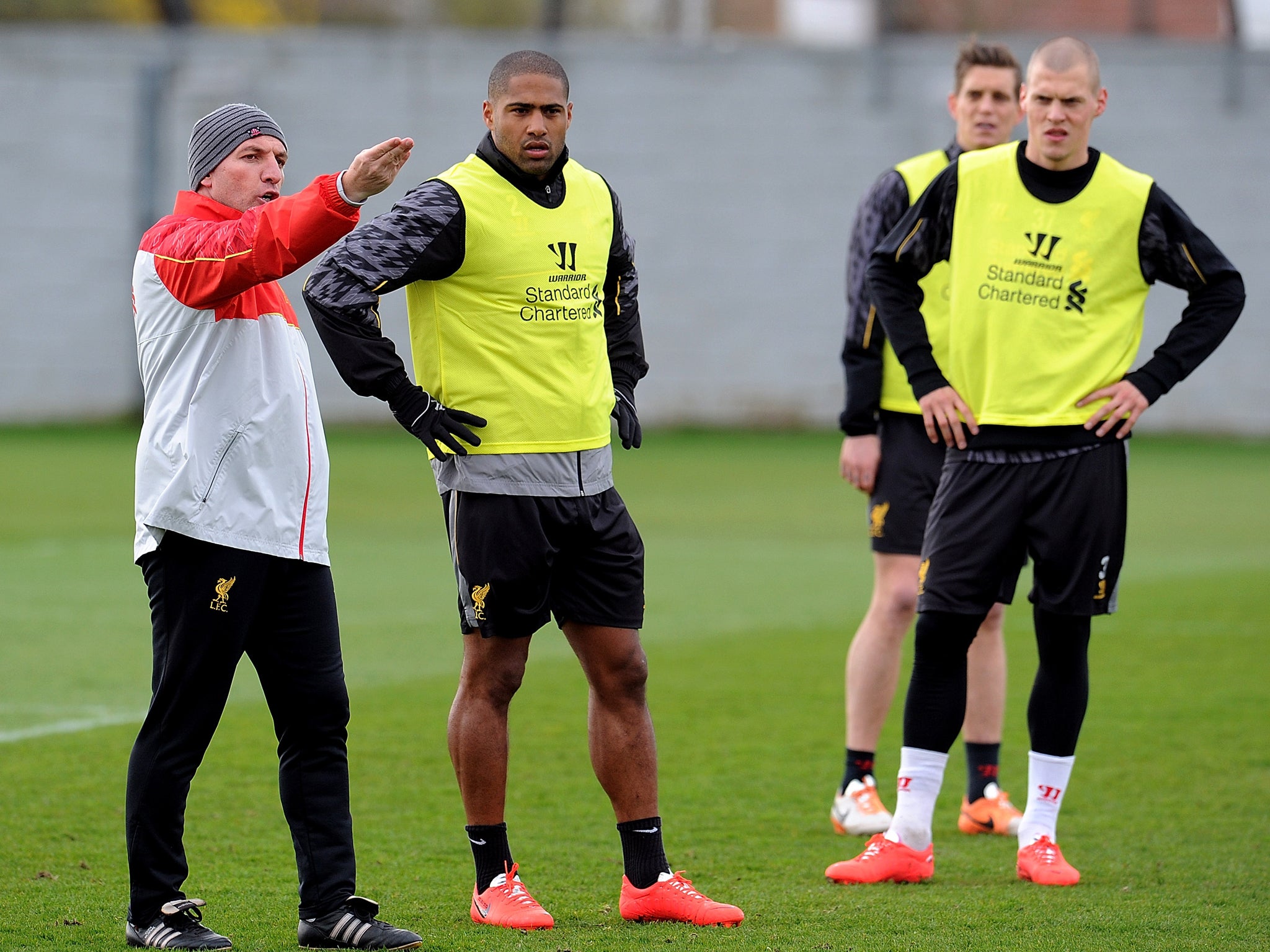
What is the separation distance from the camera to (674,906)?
4.26 metres

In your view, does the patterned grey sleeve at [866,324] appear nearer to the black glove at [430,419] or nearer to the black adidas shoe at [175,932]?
the black glove at [430,419]

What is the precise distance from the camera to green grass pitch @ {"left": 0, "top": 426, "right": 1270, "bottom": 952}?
4.30 meters

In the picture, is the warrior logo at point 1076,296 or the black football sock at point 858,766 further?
the black football sock at point 858,766

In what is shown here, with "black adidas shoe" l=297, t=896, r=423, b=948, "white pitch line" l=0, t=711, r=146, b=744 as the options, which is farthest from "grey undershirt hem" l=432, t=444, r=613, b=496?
"white pitch line" l=0, t=711, r=146, b=744

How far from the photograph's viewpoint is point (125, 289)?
24.3 metres

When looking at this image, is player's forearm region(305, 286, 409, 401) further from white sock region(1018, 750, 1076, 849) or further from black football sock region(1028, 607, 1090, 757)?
white sock region(1018, 750, 1076, 849)

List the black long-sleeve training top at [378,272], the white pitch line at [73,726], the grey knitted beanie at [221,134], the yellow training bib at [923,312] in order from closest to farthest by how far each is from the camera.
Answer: the grey knitted beanie at [221,134] → the black long-sleeve training top at [378,272] → the yellow training bib at [923,312] → the white pitch line at [73,726]

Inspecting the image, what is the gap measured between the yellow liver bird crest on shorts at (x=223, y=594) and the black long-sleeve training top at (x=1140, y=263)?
Result: 6.71 ft

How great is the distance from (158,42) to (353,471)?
880 cm

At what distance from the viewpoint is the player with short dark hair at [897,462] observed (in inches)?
222

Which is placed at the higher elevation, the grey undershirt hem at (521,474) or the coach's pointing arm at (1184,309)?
the coach's pointing arm at (1184,309)

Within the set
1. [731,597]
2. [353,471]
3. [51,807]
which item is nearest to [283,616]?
[51,807]

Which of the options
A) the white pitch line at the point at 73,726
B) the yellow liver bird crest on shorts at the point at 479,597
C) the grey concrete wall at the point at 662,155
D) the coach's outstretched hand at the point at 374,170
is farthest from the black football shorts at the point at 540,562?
the grey concrete wall at the point at 662,155

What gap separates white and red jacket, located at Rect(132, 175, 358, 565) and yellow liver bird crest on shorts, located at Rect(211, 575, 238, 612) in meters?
0.08
